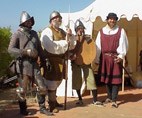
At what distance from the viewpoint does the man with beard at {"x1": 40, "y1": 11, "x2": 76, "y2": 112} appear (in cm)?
783

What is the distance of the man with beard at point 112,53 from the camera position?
8727 millimetres

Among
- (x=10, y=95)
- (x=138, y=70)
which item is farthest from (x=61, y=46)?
(x=138, y=70)

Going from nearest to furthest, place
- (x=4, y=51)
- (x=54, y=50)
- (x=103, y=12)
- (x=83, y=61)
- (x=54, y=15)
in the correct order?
1. (x=54, y=50)
2. (x=54, y=15)
3. (x=83, y=61)
4. (x=103, y=12)
5. (x=4, y=51)

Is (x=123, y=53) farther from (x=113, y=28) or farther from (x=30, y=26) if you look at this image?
(x=30, y=26)

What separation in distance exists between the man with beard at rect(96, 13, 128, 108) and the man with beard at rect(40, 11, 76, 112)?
1068 mm

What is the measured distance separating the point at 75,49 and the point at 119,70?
1.06m

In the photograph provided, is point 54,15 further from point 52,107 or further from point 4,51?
point 4,51

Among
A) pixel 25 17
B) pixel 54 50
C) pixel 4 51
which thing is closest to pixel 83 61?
pixel 54 50

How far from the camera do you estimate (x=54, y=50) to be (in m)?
7.84

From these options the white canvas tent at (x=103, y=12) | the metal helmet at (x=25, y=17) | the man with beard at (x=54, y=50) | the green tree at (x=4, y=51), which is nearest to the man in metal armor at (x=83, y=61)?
the man with beard at (x=54, y=50)

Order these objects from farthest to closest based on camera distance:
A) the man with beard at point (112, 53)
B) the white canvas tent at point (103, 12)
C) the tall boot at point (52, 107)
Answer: the white canvas tent at point (103, 12)
the man with beard at point (112, 53)
the tall boot at point (52, 107)

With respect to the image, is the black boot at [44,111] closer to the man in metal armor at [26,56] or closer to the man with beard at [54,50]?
the man with beard at [54,50]

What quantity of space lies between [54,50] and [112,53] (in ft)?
5.11

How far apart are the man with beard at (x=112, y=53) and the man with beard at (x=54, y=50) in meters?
1.07
